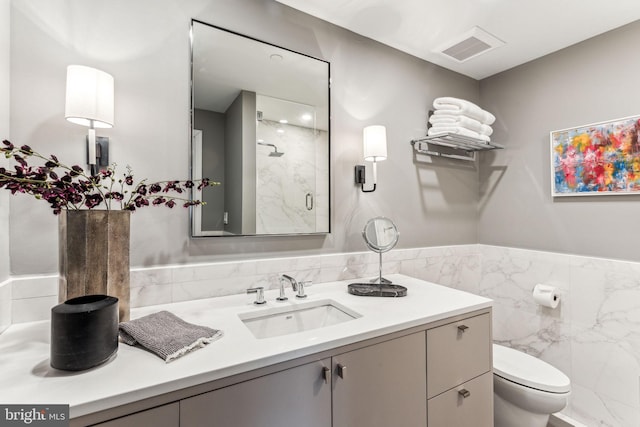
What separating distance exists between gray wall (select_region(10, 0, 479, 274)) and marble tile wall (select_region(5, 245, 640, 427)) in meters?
0.09

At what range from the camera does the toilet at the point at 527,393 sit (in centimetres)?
149

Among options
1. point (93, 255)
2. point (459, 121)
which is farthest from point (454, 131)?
point (93, 255)

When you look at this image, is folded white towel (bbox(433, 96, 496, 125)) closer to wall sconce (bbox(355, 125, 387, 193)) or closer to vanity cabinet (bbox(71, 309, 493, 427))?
wall sconce (bbox(355, 125, 387, 193))

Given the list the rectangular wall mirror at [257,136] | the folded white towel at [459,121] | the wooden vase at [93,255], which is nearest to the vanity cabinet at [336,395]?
the wooden vase at [93,255]

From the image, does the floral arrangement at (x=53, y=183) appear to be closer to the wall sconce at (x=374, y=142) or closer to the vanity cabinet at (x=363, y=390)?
the vanity cabinet at (x=363, y=390)

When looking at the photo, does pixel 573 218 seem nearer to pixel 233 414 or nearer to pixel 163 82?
pixel 233 414

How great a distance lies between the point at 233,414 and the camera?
0.81 metres

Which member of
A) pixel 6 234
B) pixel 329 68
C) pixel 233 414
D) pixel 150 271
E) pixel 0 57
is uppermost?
pixel 329 68

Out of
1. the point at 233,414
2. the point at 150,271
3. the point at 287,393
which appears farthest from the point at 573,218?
the point at 150,271

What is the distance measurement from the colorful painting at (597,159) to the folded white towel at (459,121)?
47 cm

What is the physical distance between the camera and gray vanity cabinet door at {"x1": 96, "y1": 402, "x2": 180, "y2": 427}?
0.69m

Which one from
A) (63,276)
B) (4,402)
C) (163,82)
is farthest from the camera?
(163,82)

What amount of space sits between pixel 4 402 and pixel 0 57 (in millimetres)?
1087

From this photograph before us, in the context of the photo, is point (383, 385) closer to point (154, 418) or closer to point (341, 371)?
point (341, 371)
